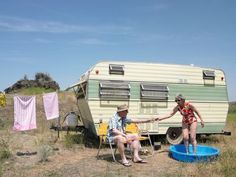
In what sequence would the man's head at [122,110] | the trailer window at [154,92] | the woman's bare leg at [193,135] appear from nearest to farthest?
the man's head at [122,110], the woman's bare leg at [193,135], the trailer window at [154,92]

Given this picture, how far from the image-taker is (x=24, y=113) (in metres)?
10.6

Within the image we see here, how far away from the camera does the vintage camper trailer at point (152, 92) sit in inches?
411

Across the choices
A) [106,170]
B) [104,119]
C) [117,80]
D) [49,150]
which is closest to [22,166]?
[49,150]

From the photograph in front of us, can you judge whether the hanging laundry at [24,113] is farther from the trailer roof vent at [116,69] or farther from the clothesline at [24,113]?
the trailer roof vent at [116,69]

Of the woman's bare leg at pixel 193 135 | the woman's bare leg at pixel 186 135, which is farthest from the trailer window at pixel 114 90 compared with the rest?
the woman's bare leg at pixel 193 135

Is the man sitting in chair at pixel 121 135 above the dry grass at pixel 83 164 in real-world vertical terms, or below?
above

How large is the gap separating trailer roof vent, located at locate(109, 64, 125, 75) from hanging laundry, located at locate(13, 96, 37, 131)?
2567 millimetres

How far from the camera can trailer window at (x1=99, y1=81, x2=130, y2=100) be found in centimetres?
1043

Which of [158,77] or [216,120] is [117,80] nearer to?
[158,77]

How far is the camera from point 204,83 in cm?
1185

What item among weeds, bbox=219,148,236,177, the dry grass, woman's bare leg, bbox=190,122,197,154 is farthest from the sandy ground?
weeds, bbox=219,148,236,177

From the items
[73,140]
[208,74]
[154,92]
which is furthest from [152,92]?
[73,140]

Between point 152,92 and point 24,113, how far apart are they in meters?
3.97

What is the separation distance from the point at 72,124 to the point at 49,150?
3.29m
